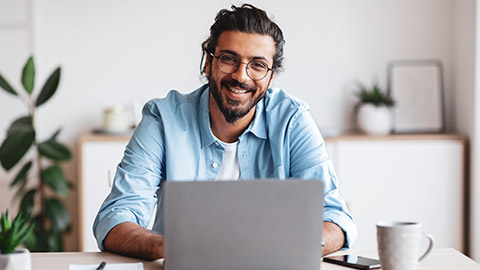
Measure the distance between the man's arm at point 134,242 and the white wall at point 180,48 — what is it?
2.35 metres

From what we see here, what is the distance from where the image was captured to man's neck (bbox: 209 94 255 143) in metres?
2.25

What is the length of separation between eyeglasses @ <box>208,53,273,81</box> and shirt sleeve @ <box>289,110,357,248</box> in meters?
0.20

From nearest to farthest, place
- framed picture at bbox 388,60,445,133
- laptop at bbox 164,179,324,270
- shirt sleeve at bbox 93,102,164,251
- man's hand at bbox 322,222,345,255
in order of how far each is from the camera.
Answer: laptop at bbox 164,179,324,270
man's hand at bbox 322,222,345,255
shirt sleeve at bbox 93,102,164,251
framed picture at bbox 388,60,445,133

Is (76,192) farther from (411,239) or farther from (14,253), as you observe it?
(411,239)

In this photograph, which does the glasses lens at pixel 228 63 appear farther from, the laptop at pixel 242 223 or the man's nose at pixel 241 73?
the laptop at pixel 242 223

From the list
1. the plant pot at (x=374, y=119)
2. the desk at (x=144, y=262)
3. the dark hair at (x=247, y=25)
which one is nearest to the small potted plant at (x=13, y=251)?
the desk at (x=144, y=262)

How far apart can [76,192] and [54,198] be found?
31cm

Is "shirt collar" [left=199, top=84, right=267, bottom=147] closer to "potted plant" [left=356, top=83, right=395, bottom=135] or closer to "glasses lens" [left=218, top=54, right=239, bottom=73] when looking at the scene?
"glasses lens" [left=218, top=54, right=239, bottom=73]

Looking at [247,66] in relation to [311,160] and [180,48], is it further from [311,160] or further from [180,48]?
[180,48]

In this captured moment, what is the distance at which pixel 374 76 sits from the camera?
4.18 m

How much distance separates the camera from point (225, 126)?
89.0 inches

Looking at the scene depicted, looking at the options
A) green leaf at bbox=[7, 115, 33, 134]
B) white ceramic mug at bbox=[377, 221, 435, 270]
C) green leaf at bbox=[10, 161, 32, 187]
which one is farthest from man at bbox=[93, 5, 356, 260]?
green leaf at bbox=[10, 161, 32, 187]

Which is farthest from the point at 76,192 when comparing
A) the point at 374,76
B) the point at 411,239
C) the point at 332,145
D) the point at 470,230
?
the point at 411,239

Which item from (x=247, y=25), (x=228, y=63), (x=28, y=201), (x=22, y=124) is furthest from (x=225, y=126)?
(x=28, y=201)
